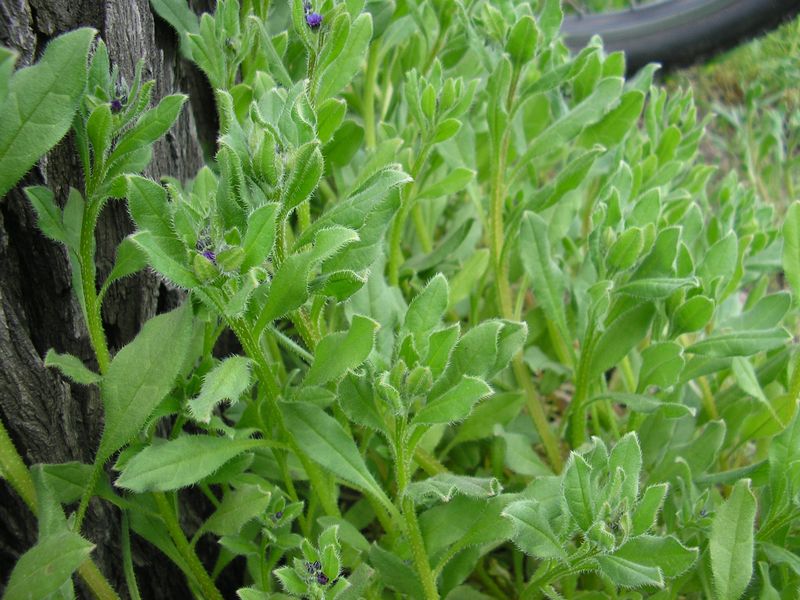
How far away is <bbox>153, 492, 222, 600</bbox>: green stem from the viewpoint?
1.08 meters

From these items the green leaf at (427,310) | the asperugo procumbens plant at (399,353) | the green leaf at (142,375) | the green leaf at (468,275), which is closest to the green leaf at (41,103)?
the asperugo procumbens plant at (399,353)

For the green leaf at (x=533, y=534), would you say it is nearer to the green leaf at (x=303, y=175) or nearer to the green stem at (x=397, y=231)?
the green leaf at (x=303, y=175)

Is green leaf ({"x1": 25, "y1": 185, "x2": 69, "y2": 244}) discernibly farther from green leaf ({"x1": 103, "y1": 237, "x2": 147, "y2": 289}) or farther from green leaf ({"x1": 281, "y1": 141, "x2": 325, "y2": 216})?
green leaf ({"x1": 281, "y1": 141, "x2": 325, "y2": 216})

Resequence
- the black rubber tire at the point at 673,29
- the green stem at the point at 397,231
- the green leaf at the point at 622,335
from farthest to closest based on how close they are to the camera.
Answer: the black rubber tire at the point at 673,29
the green stem at the point at 397,231
the green leaf at the point at 622,335

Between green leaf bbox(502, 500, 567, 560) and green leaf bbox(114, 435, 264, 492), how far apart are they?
36 centimetres

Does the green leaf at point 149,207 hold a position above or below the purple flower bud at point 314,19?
below

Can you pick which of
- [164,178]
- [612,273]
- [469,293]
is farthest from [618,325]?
[164,178]

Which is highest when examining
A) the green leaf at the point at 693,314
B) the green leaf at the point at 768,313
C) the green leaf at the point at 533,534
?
the green leaf at the point at 693,314

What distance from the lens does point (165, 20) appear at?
1246 mm

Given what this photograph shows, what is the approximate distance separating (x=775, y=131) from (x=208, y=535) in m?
2.13

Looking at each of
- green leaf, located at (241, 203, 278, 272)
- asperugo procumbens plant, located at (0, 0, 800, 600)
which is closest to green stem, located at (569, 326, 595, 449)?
asperugo procumbens plant, located at (0, 0, 800, 600)

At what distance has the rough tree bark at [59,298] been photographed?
0.99 meters

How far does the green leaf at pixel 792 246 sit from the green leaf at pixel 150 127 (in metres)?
0.94

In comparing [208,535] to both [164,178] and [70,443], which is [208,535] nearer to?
[70,443]
